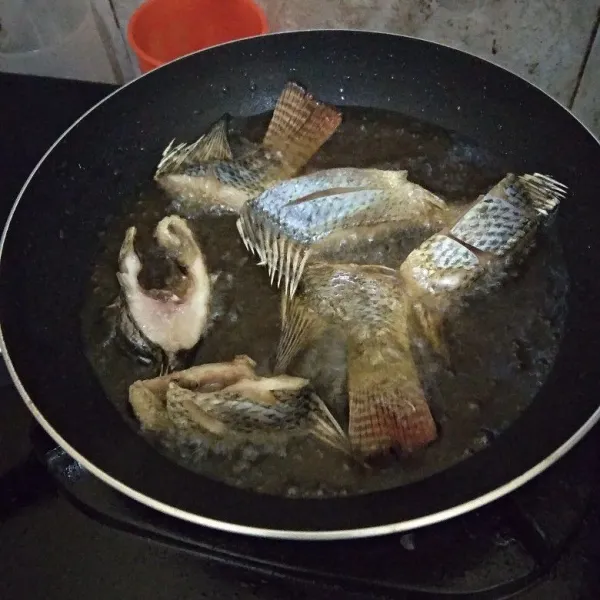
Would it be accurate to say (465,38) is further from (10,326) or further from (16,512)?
(16,512)

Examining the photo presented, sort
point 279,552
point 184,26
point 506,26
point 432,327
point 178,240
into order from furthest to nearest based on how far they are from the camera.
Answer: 1. point 184,26
2. point 506,26
3. point 178,240
4. point 432,327
5. point 279,552

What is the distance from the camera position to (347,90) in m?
1.08

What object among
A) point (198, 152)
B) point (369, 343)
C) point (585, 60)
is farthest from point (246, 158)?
point (585, 60)

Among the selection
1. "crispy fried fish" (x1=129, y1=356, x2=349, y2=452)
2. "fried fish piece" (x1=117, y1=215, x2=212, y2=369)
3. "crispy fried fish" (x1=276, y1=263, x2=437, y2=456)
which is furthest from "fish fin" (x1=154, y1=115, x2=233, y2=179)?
"crispy fried fish" (x1=129, y1=356, x2=349, y2=452)

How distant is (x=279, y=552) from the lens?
0.71 metres

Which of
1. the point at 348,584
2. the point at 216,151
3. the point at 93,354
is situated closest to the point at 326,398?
the point at 348,584

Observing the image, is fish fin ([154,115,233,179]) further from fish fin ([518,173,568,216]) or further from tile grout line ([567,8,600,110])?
tile grout line ([567,8,600,110])

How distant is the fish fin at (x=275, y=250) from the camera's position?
88cm

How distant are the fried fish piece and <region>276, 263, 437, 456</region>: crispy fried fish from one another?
0.37ft

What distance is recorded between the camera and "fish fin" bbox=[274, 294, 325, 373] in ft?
2.65

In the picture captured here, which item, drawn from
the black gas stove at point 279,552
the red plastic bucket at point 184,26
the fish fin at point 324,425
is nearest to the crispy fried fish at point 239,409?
the fish fin at point 324,425

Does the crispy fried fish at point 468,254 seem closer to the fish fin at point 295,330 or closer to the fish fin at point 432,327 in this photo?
the fish fin at point 432,327

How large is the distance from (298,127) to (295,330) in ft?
1.15

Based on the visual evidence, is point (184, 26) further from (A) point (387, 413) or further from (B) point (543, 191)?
(A) point (387, 413)
